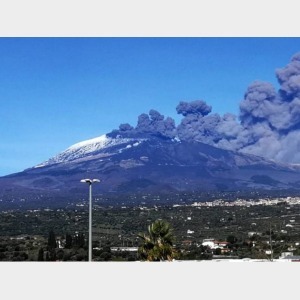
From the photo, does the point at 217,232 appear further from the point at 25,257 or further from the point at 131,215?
the point at 25,257

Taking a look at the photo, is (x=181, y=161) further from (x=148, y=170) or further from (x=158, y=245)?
(x=158, y=245)

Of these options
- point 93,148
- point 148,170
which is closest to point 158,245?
point 148,170

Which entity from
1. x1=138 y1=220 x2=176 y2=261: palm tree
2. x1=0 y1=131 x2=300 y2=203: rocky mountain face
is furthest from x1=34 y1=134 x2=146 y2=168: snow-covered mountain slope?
x1=138 y1=220 x2=176 y2=261: palm tree

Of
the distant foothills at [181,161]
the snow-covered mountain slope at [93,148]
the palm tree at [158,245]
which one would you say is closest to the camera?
the palm tree at [158,245]

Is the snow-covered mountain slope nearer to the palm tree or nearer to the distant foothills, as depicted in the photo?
the distant foothills

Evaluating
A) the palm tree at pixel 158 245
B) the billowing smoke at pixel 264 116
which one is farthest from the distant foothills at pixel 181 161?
the palm tree at pixel 158 245

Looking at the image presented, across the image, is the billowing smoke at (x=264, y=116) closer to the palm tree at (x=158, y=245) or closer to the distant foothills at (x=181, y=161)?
the distant foothills at (x=181, y=161)
